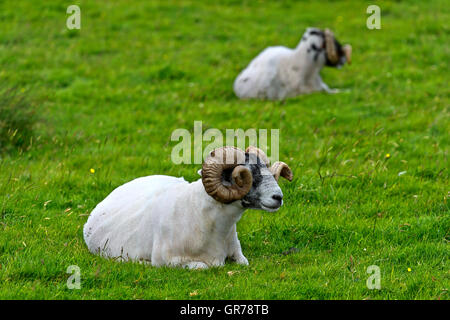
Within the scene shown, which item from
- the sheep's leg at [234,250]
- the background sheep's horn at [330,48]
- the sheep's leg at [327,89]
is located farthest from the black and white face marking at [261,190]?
the background sheep's horn at [330,48]

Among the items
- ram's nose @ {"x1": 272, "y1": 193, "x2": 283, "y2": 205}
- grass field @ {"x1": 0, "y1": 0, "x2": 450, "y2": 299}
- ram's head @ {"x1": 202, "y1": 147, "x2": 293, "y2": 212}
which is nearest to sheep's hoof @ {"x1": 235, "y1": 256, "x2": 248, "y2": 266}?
grass field @ {"x1": 0, "y1": 0, "x2": 450, "y2": 299}

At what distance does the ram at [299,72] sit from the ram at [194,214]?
856 centimetres

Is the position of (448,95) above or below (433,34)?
below

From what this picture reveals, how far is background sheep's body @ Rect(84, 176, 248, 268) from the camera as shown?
8.35m

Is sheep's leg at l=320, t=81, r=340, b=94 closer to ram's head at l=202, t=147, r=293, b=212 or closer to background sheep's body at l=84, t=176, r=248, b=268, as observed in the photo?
background sheep's body at l=84, t=176, r=248, b=268

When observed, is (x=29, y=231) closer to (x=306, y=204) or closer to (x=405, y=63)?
(x=306, y=204)

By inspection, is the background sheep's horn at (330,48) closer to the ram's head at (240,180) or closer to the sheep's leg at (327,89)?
the sheep's leg at (327,89)

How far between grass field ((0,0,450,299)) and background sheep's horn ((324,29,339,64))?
858 mm

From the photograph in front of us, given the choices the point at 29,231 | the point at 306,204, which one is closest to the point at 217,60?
the point at 306,204

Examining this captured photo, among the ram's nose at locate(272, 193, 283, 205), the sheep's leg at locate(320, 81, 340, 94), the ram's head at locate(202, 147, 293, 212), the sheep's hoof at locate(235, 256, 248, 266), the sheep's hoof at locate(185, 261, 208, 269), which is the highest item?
the sheep's leg at locate(320, 81, 340, 94)

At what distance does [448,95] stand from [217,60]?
646 centimetres

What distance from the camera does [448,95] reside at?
16.9 meters
